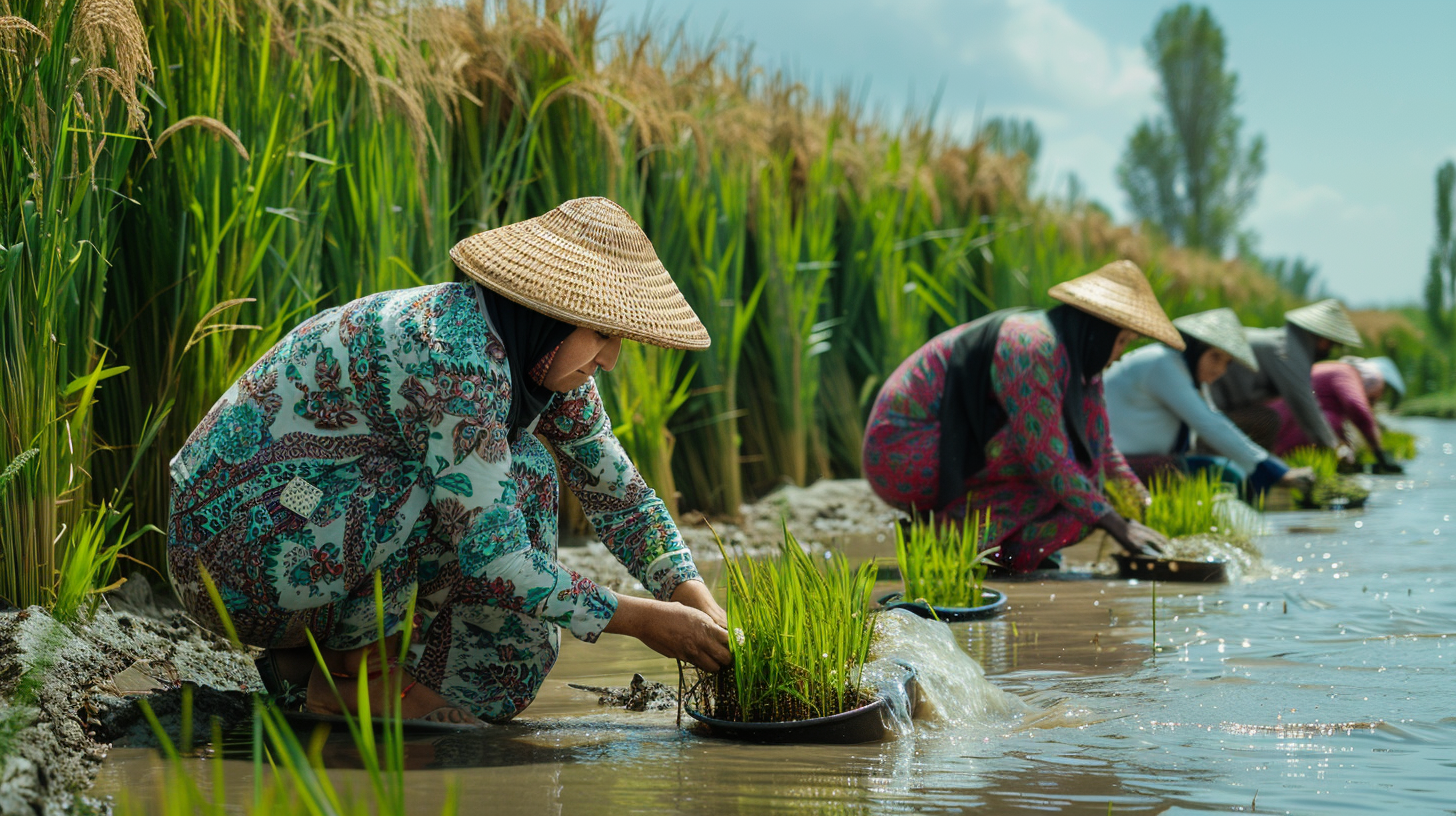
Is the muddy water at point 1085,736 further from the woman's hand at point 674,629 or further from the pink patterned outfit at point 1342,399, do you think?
the pink patterned outfit at point 1342,399

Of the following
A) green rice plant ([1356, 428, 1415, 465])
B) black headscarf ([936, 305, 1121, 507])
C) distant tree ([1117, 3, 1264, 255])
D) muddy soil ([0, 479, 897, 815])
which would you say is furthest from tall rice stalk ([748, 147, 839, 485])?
distant tree ([1117, 3, 1264, 255])

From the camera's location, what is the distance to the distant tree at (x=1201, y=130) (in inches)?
1882

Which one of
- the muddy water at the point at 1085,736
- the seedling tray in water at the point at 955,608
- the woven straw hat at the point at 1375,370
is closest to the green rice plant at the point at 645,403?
the muddy water at the point at 1085,736

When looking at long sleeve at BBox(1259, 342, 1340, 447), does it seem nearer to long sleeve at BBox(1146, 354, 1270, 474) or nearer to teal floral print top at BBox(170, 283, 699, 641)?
long sleeve at BBox(1146, 354, 1270, 474)

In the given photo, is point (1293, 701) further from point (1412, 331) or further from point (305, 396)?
point (1412, 331)

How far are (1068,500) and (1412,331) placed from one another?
22902 mm

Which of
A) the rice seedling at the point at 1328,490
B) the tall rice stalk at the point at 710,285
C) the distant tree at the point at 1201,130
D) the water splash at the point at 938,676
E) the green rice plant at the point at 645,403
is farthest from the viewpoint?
the distant tree at the point at 1201,130

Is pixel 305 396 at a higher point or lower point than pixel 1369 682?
higher

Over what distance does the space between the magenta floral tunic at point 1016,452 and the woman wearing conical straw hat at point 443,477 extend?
86.4 inches

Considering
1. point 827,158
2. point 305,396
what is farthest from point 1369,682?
point 827,158

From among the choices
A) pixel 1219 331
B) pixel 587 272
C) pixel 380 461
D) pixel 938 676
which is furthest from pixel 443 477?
pixel 1219 331

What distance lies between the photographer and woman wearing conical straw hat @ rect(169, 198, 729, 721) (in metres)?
2.49

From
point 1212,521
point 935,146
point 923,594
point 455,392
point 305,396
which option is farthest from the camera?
point 935,146

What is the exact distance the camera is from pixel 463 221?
182 inches
